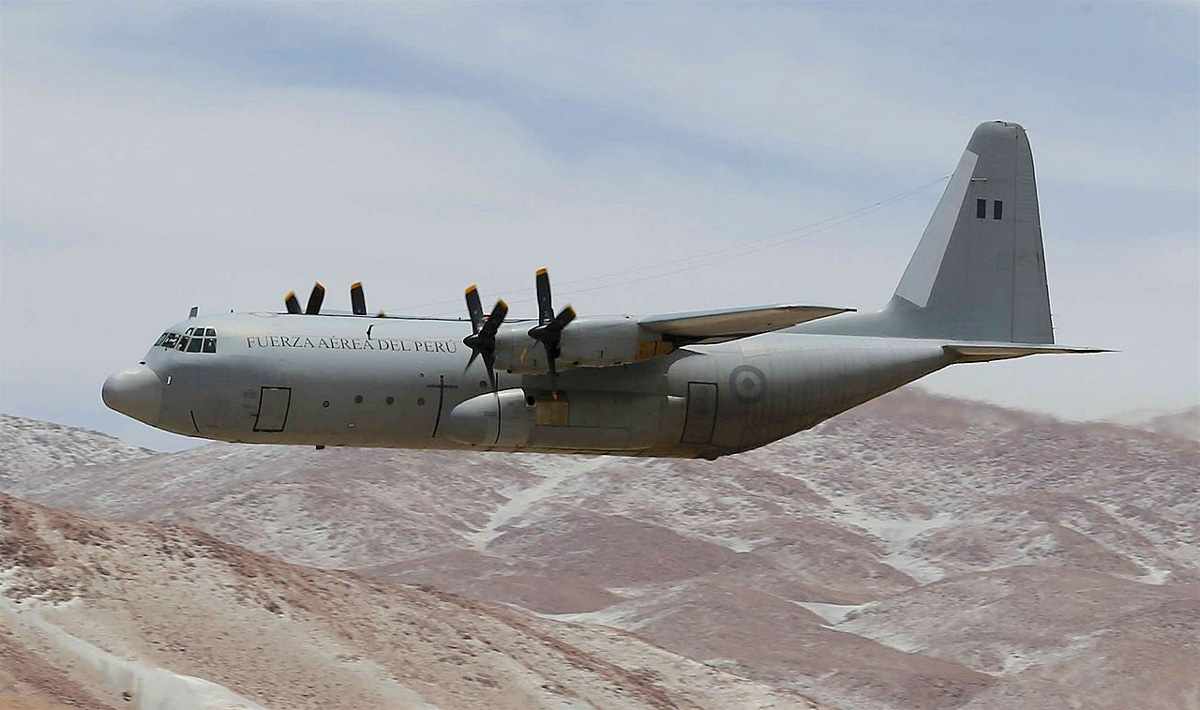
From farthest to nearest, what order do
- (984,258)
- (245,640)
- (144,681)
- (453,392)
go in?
(245,640), (144,681), (984,258), (453,392)

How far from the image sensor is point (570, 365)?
38875mm

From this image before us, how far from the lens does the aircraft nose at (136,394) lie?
123ft

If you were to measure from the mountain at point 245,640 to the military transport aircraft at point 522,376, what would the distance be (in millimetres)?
16455

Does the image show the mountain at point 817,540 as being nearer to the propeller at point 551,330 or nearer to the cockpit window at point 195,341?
the propeller at point 551,330

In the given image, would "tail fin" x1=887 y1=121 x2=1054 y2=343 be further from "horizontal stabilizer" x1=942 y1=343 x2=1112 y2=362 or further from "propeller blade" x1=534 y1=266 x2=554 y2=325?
"propeller blade" x1=534 y1=266 x2=554 y2=325

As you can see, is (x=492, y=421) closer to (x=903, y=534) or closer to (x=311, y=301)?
(x=311, y=301)

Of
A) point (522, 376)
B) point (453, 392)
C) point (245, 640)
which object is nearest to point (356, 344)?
point (453, 392)

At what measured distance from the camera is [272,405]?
37844 mm

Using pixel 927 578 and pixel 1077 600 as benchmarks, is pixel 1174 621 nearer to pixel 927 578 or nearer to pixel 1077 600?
pixel 1077 600

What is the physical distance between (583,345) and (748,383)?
210 inches

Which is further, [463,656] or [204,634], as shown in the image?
[463,656]

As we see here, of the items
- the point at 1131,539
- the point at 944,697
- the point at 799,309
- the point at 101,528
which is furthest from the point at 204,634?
the point at 1131,539

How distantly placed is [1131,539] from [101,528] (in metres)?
102

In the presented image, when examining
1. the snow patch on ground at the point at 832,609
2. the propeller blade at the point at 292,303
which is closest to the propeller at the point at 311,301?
the propeller blade at the point at 292,303
